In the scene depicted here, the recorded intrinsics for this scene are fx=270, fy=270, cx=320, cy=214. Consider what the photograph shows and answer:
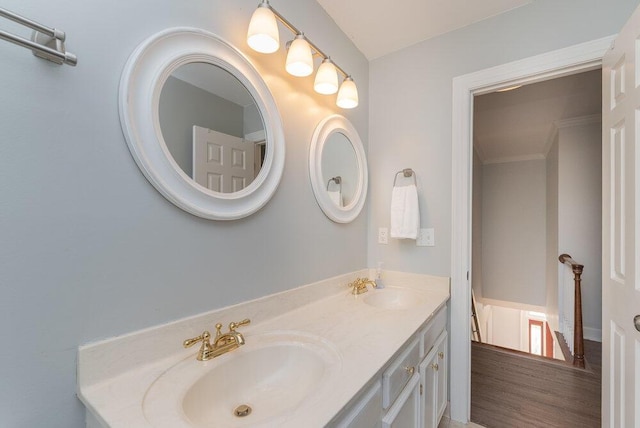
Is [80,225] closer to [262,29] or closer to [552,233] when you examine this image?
[262,29]

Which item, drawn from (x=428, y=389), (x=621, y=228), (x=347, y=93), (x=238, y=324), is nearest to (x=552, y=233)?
(x=621, y=228)

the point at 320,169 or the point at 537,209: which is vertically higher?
the point at 320,169

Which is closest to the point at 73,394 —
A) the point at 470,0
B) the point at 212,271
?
the point at 212,271

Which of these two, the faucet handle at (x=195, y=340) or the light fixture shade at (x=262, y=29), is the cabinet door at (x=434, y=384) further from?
the light fixture shade at (x=262, y=29)

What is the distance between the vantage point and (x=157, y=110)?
838mm

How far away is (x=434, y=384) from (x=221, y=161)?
4.86 ft

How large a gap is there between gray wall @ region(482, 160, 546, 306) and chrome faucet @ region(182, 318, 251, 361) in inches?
187

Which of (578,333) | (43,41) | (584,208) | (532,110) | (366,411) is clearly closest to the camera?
(43,41)

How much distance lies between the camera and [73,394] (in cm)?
68

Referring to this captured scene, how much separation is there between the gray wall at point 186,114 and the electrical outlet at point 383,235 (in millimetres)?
1264

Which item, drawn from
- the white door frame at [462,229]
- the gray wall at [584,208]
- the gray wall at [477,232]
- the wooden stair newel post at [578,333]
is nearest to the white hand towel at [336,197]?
the white door frame at [462,229]

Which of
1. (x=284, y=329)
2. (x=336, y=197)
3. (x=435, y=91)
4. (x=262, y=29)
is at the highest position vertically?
(x=435, y=91)

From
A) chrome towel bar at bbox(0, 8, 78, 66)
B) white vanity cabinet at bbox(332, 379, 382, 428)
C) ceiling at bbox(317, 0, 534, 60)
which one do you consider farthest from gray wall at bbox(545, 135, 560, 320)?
chrome towel bar at bbox(0, 8, 78, 66)

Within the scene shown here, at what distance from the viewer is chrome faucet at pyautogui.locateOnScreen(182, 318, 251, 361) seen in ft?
2.81
